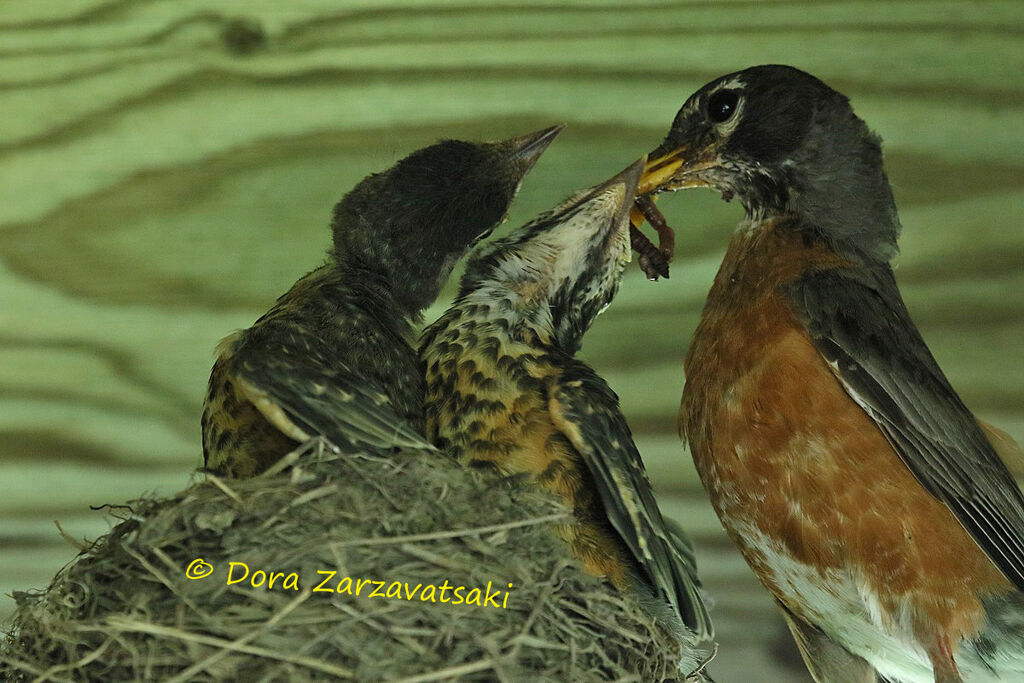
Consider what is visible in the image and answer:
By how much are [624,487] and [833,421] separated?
347 mm

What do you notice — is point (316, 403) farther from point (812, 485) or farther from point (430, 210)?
point (812, 485)

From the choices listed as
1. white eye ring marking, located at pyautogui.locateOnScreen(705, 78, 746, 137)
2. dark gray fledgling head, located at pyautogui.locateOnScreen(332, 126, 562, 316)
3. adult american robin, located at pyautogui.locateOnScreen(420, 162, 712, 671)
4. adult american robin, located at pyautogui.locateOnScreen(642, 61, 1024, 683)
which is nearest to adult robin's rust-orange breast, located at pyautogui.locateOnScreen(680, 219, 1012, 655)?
adult american robin, located at pyautogui.locateOnScreen(642, 61, 1024, 683)

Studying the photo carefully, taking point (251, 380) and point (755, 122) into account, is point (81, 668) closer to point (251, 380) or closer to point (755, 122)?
point (251, 380)

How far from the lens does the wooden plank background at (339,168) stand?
208 cm

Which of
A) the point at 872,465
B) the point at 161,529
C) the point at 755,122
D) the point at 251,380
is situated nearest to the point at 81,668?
the point at 161,529

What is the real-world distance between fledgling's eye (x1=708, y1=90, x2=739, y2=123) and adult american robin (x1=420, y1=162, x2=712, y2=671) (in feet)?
0.56

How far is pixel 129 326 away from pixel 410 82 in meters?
0.72

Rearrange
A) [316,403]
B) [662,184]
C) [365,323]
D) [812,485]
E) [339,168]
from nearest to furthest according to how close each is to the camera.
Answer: [316,403]
[812,485]
[365,323]
[662,184]
[339,168]

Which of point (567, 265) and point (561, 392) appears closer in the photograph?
point (561, 392)

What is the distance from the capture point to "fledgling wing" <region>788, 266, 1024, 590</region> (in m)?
1.71

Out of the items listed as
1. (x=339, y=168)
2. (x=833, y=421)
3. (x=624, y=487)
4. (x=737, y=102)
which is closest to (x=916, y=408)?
(x=833, y=421)

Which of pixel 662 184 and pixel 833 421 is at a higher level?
pixel 662 184

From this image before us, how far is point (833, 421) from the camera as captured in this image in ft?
5.66

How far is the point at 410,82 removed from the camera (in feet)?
7.01
